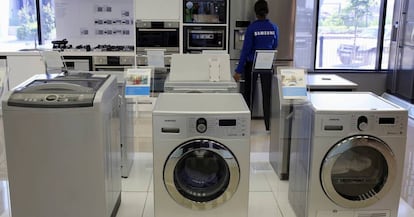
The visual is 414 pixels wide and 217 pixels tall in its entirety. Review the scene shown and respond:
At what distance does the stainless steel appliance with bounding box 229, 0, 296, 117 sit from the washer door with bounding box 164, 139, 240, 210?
3.04 meters

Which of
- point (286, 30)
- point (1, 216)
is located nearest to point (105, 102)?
point (1, 216)

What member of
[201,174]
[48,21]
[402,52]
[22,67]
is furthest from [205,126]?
[48,21]

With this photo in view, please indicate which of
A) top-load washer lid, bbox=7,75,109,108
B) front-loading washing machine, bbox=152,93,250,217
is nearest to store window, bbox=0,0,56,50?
top-load washer lid, bbox=7,75,109,108

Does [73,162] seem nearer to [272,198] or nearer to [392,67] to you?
[272,198]

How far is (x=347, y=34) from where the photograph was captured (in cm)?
706

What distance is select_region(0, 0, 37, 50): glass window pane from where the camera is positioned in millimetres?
6887

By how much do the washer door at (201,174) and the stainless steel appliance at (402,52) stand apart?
4.48m

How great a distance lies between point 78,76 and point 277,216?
1728 millimetres

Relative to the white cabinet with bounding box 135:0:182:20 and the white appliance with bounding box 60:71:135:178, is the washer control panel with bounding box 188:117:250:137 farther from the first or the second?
the white cabinet with bounding box 135:0:182:20

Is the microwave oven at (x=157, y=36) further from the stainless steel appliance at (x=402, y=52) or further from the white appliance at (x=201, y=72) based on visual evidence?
the stainless steel appliance at (x=402, y=52)

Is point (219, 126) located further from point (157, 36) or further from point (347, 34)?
point (347, 34)

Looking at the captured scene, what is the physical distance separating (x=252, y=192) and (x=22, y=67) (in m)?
3.79

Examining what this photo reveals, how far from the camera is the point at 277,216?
3246 mm

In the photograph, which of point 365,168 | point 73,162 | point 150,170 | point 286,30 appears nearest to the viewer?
point 73,162
